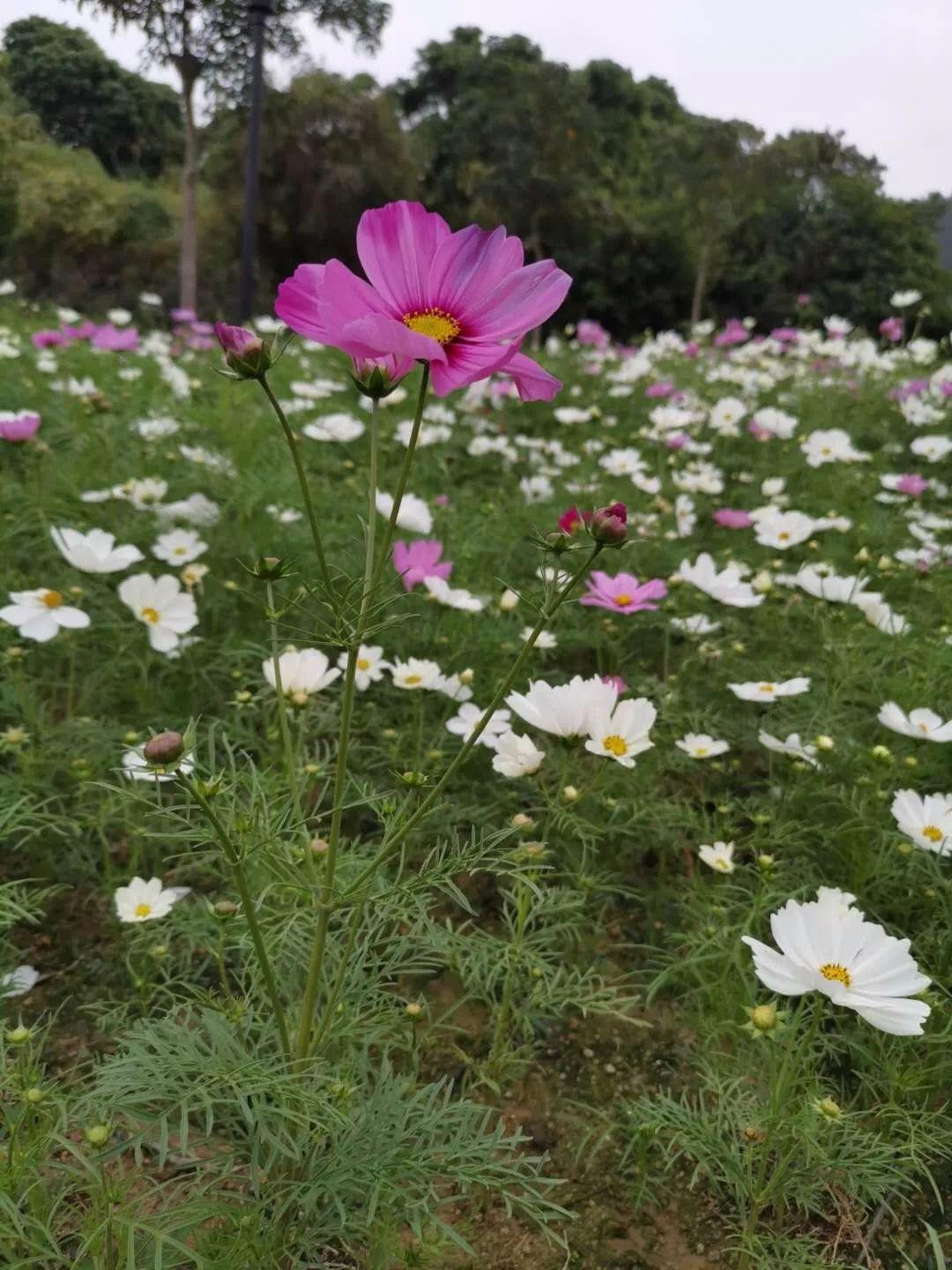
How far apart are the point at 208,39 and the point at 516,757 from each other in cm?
675

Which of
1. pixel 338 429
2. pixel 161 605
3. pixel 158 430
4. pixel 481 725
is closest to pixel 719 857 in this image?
pixel 481 725

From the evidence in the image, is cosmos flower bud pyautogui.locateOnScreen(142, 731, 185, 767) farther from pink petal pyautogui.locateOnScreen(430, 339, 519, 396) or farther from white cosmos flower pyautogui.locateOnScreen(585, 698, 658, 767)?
white cosmos flower pyautogui.locateOnScreen(585, 698, 658, 767)

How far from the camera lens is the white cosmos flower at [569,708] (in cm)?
98

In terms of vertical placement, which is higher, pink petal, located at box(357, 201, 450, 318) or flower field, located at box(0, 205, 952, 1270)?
pink petal, located at box(357, 201, 450, 318)

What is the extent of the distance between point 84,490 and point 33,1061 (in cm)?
154

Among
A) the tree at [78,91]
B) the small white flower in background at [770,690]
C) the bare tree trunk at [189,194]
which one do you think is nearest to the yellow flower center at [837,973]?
the small white flower in background at [770,690]

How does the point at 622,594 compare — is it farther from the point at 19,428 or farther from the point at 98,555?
the point at 19,428

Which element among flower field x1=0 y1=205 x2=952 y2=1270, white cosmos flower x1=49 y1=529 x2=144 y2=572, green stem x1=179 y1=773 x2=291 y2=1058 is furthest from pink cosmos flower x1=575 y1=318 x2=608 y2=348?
green stem x1=179 y1=773 x2=291 y2=1058

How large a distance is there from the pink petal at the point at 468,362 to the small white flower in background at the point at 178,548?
122cm

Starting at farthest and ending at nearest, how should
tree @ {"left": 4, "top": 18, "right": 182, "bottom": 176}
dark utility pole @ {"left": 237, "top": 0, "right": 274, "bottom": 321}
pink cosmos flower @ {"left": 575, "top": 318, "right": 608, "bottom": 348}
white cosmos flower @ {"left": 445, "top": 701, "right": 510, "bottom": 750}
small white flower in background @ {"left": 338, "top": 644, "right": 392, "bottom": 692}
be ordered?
dark utility pole @ {"left": 237, "top": 0, "right": 274, "bottom": 321}, pink cosmos flower @ {"left": 575, "top": 318, "right": 608, "bottom": 348}, tree @ {"left": 4, "top": 18, "right": 182, "bottom": 176}, small white flower in background @ {"left": 338, "top": 644, "right": 392, "bottom": 692}, white cosmos flower @ {"left": 445, "top": 701, "right": 510, "bottom": 750}

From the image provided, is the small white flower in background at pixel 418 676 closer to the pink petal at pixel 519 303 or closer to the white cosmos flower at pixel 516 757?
the white cosmos flower at pixel 516 757

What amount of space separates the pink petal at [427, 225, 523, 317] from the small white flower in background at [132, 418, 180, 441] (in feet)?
6.53

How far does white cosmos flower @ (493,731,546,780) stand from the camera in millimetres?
1037

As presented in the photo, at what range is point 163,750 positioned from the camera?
23.0 inches
